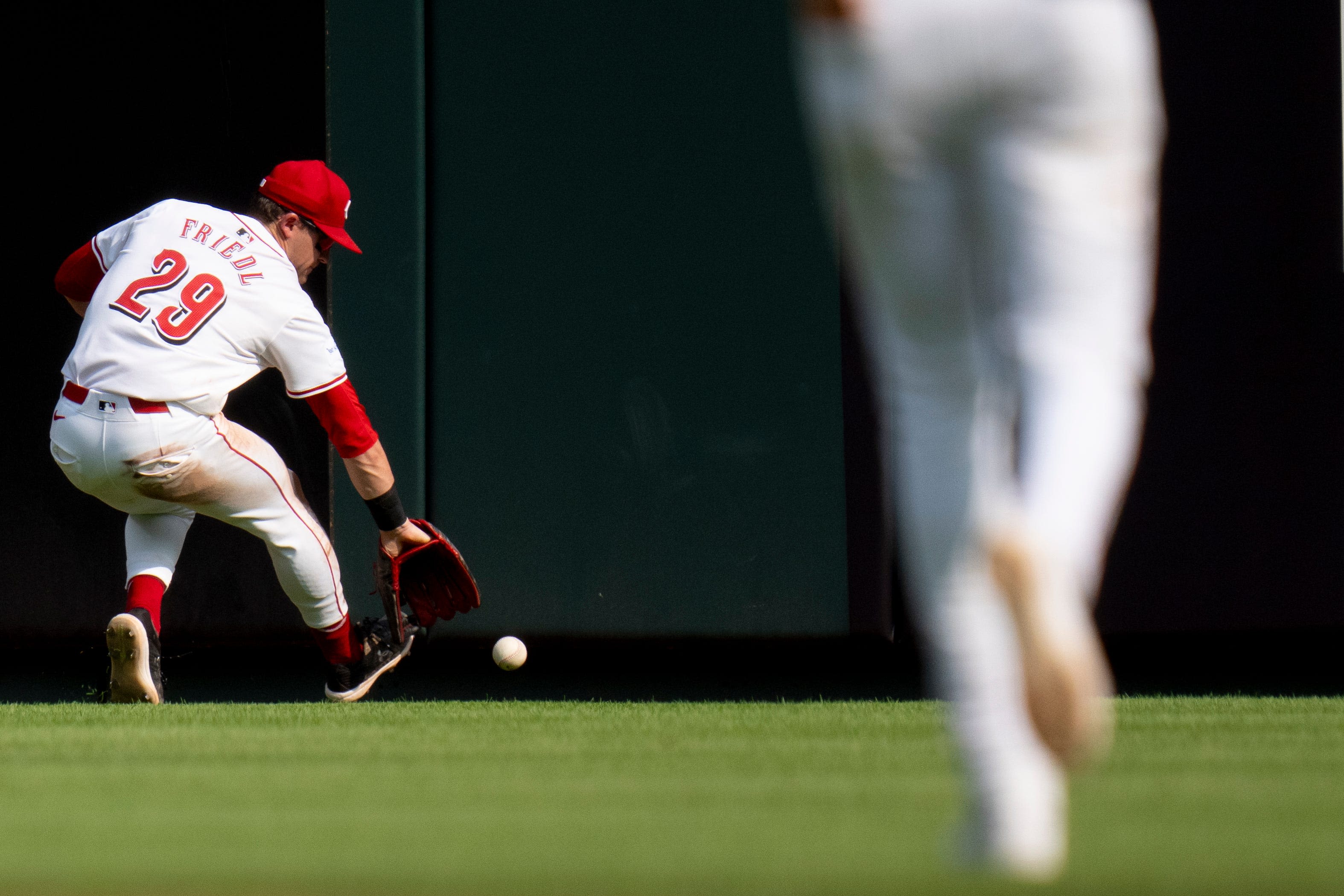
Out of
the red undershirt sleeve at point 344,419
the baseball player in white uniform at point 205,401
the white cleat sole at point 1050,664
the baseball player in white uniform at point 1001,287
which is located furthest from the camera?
the red undershirt sleeve at point 344,419

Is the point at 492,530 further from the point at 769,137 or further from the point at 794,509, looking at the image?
the point at 769,137

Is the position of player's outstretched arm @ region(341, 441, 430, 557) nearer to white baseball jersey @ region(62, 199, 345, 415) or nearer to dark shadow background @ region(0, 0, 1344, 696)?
white baseball jersey @ region(62, 199, 345, 415)

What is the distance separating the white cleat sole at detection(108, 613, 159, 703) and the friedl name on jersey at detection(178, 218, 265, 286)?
3.07 feet

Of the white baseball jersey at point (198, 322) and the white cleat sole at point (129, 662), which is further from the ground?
the white baseball jersey at point (198, 322)

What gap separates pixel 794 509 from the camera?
481 cm

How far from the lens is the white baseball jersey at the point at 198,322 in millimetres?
4312

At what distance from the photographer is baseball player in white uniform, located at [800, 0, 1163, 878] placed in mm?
1421

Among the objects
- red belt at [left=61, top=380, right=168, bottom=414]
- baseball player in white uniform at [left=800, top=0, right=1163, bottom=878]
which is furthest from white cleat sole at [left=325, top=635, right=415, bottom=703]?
baseball player in white uniform at [left=800, top=0, right=1163, bottom=878]

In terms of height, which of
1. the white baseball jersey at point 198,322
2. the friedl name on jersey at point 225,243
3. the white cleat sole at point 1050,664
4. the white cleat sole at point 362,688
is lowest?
the white cleat sole at point 362,688

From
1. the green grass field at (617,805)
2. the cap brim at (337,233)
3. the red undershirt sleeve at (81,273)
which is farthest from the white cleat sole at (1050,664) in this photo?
the red undershirt sleeve at (81,273)

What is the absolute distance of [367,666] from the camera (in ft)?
15.1

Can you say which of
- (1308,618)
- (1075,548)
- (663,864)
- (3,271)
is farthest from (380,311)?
(1075,548)

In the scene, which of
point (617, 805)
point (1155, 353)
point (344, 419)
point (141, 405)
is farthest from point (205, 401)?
point (1155, 353)

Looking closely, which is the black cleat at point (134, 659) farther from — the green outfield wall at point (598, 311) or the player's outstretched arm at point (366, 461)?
the green outfield wall at point (598, 311)
